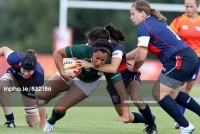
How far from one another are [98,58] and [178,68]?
110 centimetres

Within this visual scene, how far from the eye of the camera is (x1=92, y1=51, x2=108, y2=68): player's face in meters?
10.2

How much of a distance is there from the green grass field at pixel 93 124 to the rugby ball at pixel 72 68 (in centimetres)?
93

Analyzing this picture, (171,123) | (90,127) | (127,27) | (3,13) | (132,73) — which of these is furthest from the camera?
(3,13)

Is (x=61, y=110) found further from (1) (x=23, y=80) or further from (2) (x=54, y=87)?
(1) (x=23, y=80)

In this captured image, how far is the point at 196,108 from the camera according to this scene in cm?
1080

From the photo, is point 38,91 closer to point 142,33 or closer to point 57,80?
point 57,80

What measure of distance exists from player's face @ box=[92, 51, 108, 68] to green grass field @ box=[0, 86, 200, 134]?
131 cm

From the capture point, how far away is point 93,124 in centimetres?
1261

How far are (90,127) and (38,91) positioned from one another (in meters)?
1.11

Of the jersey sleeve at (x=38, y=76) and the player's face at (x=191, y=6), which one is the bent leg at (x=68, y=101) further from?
the player's face at (x=191, y=6)

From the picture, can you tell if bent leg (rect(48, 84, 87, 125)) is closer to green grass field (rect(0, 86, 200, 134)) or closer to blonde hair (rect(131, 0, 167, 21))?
green grass field (rect(0, 86, 200, 134))

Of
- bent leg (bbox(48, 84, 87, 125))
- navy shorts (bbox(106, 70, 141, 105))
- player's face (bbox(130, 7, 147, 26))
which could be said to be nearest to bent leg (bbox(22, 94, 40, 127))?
bent leg (bbox(48, 84, 87, 125))

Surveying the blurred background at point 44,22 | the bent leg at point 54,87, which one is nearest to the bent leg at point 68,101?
the bent leg at point 54,87

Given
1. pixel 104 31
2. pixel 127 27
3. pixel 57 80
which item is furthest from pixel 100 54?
pixel 127 27
